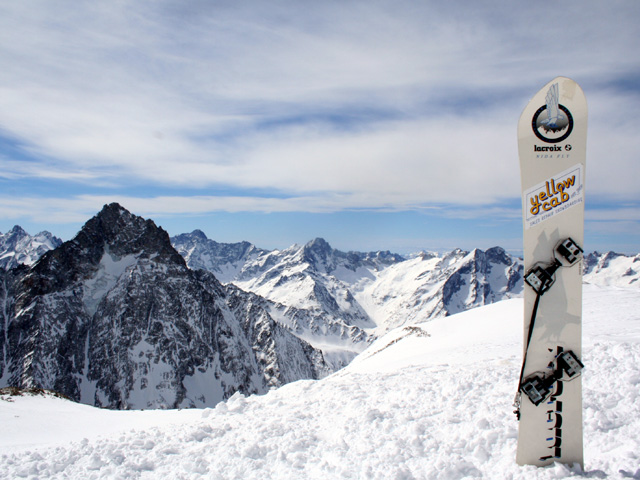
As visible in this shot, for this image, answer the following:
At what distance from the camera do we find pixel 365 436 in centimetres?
859

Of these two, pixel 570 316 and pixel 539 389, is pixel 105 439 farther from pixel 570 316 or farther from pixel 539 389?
pixel 570 316

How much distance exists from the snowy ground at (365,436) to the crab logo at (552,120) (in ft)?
18.9

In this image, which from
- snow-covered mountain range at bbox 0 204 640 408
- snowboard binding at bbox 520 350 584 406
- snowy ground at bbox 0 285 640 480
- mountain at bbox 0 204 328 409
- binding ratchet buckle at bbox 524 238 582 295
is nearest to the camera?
binding ratchet buckle at bbox 524 238 582 295

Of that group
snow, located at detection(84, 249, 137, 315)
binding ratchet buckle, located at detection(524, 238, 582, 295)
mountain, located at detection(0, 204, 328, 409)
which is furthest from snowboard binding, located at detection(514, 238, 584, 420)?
snow, located at detection(84, 249, 137, 315)

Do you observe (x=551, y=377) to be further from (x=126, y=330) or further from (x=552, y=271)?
(x=126, y=330)

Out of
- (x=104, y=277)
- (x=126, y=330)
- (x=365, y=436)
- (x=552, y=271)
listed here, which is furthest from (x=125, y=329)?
(x=552, y=271)

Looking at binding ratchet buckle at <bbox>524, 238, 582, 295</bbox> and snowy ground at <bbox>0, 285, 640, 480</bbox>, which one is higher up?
binding ratchet buckle at <bbox>524, 238, 582, 295</bbox>

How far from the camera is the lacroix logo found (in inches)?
262

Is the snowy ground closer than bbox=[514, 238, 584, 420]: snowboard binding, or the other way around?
bbox=[514, 238, 584, 420]: snowboard binding

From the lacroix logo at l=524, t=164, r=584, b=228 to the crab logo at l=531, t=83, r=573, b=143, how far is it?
65cm

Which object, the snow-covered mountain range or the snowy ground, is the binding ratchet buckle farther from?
the snow-covered mountain range

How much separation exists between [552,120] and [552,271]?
266cm

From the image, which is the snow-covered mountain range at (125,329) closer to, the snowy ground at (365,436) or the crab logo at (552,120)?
the snowy ground at (365,436)

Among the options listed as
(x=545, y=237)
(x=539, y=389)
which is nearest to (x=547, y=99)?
(x=545, y=237)
